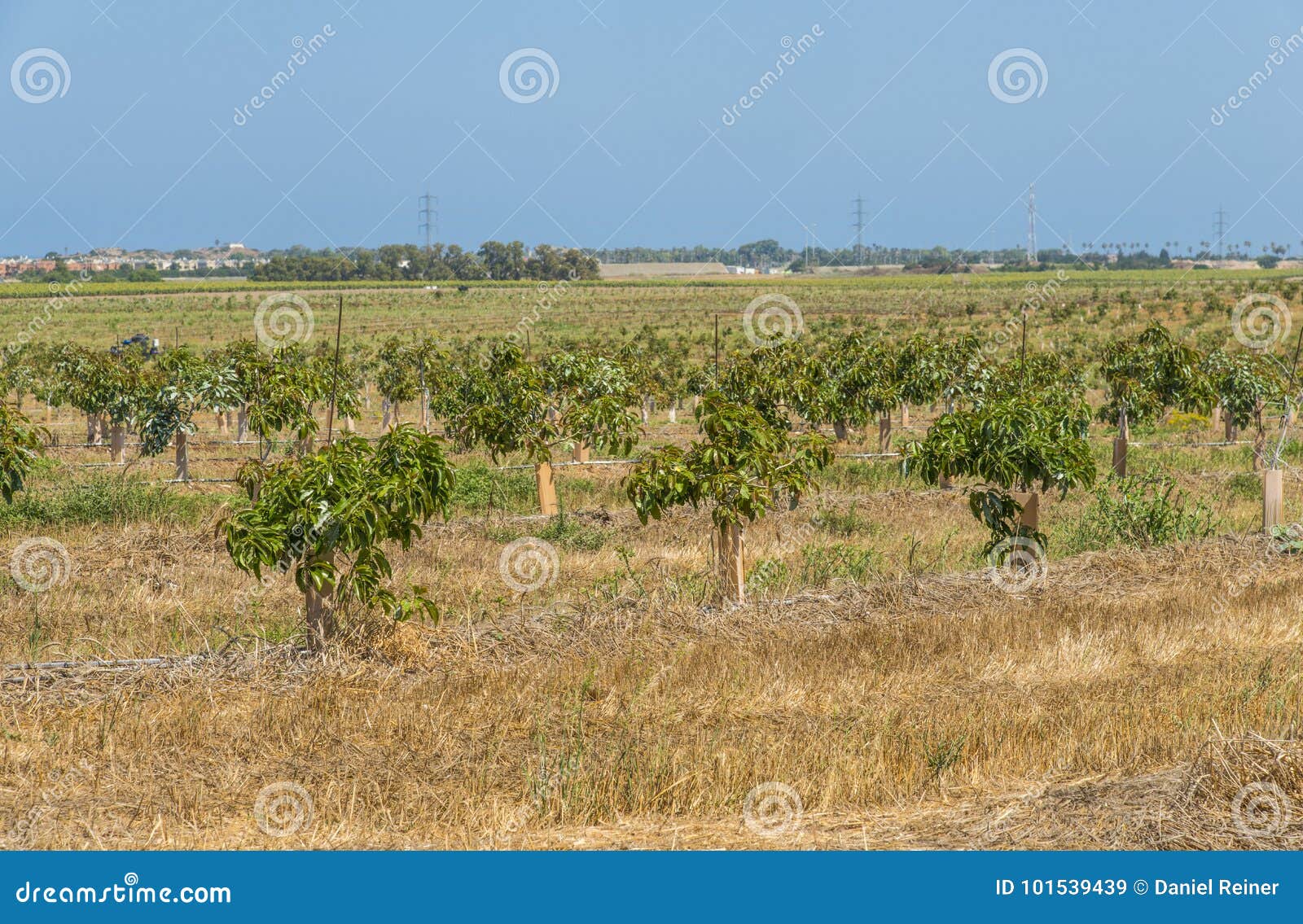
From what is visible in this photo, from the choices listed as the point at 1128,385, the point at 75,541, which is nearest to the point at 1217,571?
the point at 1128,385

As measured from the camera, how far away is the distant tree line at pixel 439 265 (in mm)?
130125

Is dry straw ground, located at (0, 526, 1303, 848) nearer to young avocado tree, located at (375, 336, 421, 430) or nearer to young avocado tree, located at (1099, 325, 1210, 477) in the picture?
young avocado tree, located at (1099, 325, 1210, 477)

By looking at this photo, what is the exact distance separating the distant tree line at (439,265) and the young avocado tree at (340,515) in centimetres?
11922

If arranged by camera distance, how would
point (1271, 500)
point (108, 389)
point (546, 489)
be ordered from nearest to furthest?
point (1271, 500), point (546, 489), point (108, 389)

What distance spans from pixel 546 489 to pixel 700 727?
9.03 meters

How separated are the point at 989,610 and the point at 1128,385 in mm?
12340

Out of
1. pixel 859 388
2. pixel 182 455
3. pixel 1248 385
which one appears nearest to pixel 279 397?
pixel 182 455

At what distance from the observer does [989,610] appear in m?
9.96

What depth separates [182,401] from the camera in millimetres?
18484

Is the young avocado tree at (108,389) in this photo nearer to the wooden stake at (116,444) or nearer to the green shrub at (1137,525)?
the wooden stake at (116,444)

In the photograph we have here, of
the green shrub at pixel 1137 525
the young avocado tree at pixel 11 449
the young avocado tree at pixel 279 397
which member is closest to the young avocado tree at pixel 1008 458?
the green shrub at pixel 1137 525

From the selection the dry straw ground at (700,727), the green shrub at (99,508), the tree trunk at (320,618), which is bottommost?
the dry straw ground at (700,727)

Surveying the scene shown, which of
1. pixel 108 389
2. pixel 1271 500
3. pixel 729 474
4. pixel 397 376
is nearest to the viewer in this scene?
pixel 729 474

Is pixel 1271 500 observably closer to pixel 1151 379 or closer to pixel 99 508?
pixel 1151 379
